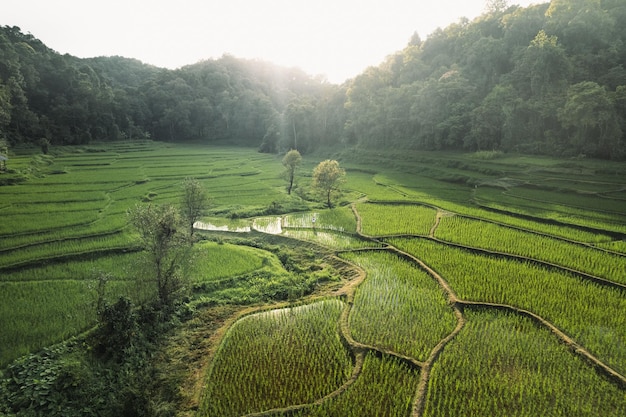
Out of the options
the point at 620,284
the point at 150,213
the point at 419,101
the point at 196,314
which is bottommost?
the point at 196,314

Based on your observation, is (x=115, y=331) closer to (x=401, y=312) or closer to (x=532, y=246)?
(x=401, y=312)

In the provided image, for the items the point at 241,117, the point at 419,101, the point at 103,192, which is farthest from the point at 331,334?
the point at 241,117

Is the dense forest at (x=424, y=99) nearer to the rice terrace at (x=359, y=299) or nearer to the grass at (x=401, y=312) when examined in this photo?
the rice terrace at (x=359, y=299)

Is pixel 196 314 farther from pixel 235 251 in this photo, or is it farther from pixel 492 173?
pixel 492 173

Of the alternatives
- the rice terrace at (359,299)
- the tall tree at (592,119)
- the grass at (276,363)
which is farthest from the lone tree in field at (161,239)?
the tall tree at (592,119)

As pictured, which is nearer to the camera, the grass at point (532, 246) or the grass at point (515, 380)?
the grass at point (515, 380)

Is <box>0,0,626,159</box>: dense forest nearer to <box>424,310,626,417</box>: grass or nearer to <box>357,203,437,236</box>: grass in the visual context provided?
<box>357,203,437,236</box>: grass

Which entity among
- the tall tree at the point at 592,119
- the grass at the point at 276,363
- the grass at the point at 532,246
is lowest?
the grass at the point at 276,363
